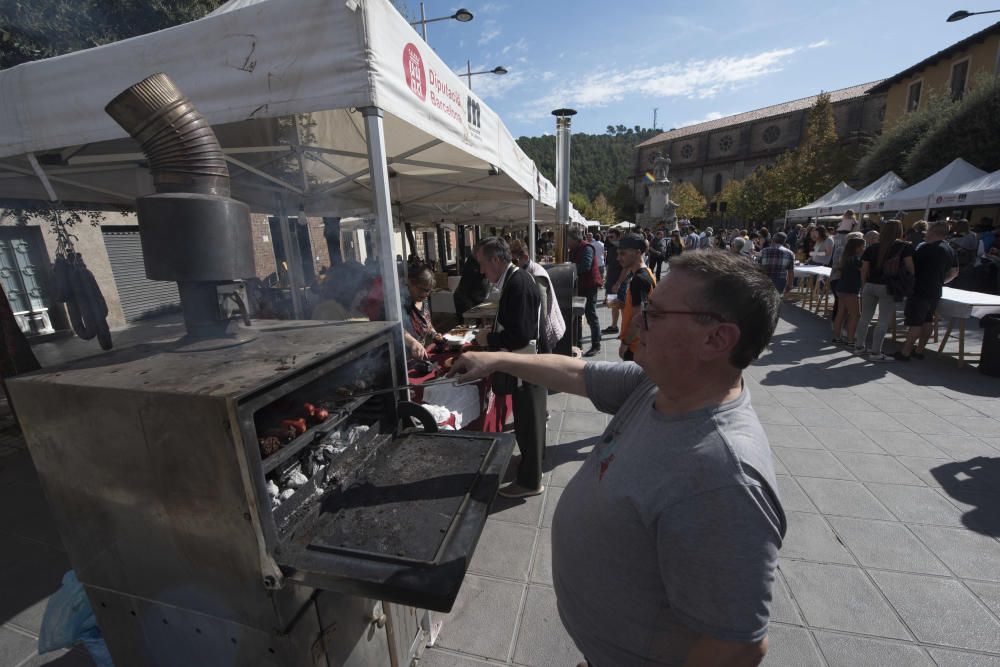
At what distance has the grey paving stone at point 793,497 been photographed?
297 cm

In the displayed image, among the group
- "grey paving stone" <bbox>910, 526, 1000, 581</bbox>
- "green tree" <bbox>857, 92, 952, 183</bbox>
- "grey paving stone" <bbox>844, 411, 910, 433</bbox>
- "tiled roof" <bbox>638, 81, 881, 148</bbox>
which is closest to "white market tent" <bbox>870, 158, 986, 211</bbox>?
"grey paving stone" <bbox>844, 411, 910, 433</bbox>

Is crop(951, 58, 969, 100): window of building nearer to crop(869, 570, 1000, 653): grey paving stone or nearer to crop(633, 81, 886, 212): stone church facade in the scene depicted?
crop(633, 81, 886, 212): stone church facade

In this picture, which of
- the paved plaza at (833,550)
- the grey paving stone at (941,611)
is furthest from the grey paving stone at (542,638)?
the grey paving stone at (941,611)

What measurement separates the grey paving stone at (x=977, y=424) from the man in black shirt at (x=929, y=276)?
2.06m

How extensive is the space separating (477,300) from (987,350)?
6592 millimetres

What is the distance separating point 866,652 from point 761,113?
6562 centimetres

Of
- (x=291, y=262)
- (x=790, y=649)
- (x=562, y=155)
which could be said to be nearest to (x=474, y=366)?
(x=790, y=649)

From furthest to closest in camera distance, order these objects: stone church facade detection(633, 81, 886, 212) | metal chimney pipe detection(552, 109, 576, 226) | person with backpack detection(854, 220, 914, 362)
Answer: stone church facade detection(633, 81, 886, 212) < metal chimney pipe detection(552, 109, 576, 226) < person with backpack detection(854, 220, 914, 362)

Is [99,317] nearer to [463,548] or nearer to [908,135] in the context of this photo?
[463,548]

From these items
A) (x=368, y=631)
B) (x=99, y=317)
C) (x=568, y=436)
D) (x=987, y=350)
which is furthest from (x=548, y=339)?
(x=99, y=317)

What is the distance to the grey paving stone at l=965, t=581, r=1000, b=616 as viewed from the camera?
2145mm

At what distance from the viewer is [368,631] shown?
1.62 metres

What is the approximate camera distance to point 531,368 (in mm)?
1718

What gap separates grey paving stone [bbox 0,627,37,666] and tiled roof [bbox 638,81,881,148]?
5571 centimetres
